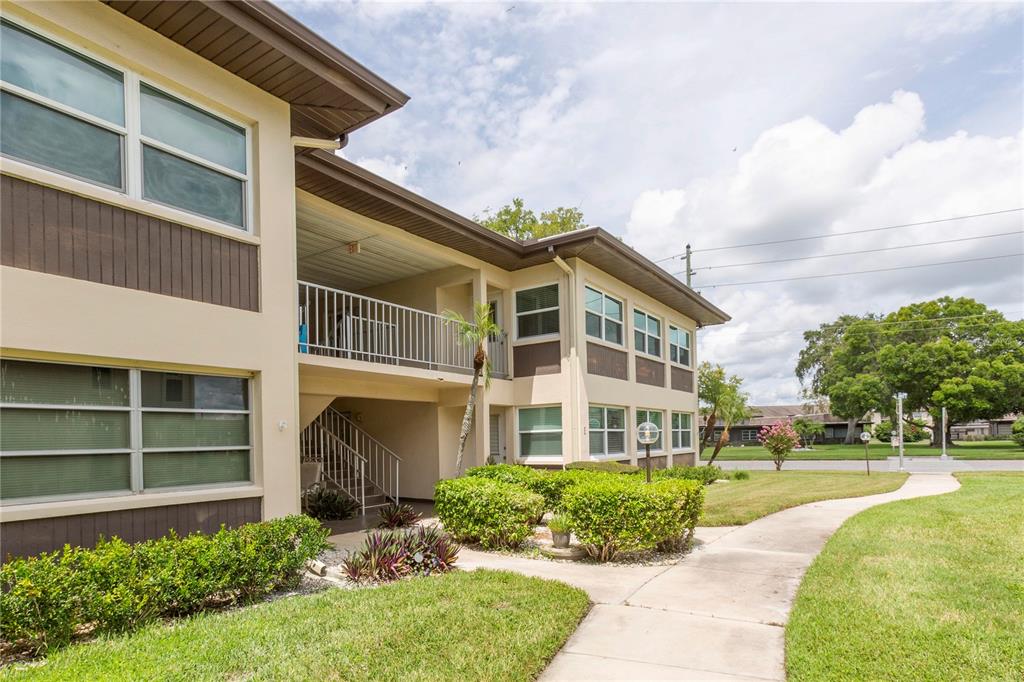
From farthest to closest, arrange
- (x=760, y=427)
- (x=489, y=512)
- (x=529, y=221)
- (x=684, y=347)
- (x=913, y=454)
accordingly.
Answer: (x=760, y=427), (x=913, y=454), (x=529, y=221), (x=684, y=347), (x=489, y=512)

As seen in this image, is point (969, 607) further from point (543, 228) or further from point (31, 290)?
point (543, 228)

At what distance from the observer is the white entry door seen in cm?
1518

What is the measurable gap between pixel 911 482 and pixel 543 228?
18482 millimetres

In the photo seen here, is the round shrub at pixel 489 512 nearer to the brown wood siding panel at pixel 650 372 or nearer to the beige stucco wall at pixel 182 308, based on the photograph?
the beige stucco wall at pixel 182 308

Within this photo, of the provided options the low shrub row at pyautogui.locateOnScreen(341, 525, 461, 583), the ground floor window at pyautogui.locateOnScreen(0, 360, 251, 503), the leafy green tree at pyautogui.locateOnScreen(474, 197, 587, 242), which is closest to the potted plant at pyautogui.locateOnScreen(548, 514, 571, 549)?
the low shrub row at pyautogui.locateOnScreen(341, 525, 461, 583)

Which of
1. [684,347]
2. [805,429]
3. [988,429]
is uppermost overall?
[684,347]

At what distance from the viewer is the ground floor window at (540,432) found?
1455cm

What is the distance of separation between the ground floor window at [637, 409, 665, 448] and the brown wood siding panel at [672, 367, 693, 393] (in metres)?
1.69

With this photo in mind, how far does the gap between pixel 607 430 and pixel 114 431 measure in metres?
11.9

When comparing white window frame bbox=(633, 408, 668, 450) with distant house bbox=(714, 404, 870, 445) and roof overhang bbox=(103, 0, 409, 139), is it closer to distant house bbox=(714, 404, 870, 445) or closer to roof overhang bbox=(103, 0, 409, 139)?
roof overhang bbox=(103, 0, 409, 139)

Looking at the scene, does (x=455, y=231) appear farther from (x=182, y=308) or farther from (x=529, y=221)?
(x=529, y=221)

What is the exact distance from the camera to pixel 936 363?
43.8 m

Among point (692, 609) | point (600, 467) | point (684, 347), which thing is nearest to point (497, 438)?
point (600, 467)

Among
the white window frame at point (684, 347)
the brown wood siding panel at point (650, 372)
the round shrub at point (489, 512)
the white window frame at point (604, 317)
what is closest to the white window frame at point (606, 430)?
the brown wood siding panel at point (650, 372)
